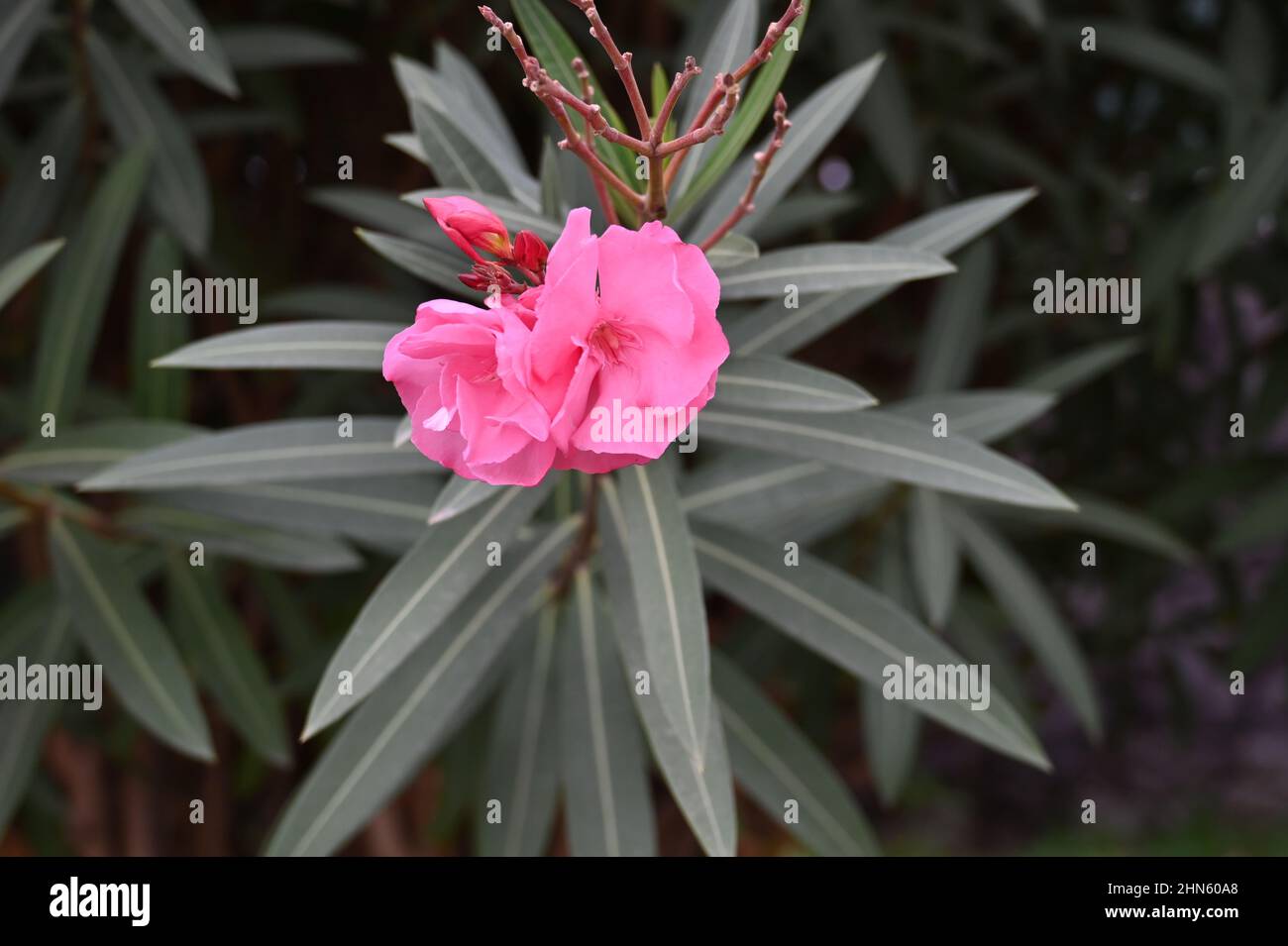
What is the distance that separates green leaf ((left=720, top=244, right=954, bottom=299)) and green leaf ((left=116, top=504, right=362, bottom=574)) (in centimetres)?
58

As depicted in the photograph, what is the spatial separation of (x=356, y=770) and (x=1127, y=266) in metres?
1.71

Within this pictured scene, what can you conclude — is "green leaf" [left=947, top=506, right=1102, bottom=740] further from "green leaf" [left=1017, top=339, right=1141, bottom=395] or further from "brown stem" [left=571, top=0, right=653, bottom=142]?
"brown stem" [left=571, top=0, right=653, bottom=142]

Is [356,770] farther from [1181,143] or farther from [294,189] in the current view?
[1181,143]

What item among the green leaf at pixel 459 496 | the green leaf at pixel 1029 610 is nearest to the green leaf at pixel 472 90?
the green leaf at pixel 459 496

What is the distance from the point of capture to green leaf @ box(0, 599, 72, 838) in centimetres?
133

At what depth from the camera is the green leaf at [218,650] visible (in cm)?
148

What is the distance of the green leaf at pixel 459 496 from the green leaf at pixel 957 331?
3.10 ft

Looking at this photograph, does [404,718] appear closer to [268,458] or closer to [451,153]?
[268,458]

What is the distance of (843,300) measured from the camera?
114cm

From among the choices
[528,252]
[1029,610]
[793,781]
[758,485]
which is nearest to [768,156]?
[528,252]

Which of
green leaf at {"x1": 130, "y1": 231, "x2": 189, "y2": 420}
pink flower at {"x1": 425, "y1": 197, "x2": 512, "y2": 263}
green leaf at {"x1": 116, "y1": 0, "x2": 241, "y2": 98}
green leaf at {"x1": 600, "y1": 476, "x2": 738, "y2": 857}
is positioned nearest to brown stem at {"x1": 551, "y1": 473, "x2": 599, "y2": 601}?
green leaf at {"x1": 600, "y1": 476, "x2": 738, "y2": 857}

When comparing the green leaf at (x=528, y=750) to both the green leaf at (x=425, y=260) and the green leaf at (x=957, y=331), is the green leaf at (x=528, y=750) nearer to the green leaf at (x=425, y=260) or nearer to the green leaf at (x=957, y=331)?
the green leaf at (x=425, y=260)

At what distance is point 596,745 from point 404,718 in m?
0.25

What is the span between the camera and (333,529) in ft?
4.11
